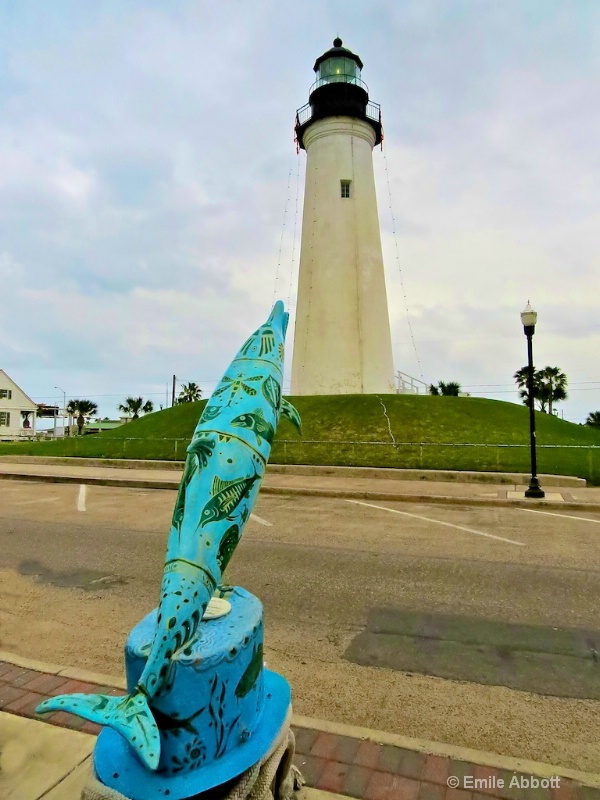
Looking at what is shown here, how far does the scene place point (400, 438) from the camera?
71.8 feet

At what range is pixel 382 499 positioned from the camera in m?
14.3

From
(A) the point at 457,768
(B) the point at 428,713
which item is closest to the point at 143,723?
(A) the point at 457,768

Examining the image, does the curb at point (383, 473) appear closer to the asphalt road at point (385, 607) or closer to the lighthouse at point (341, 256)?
the asphalt road at point (385, 607)

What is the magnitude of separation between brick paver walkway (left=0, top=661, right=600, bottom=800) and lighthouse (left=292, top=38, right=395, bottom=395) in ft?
86.9

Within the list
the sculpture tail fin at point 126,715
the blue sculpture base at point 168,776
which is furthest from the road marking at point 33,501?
the sculpture tail fin at point 126,715

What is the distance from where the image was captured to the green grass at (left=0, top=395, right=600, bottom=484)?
62.5 ft

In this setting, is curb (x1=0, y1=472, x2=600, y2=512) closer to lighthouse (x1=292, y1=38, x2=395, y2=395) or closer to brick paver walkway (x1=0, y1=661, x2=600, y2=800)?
brick paver walkway (x1=0, y1=661, x2=600, y2=800)

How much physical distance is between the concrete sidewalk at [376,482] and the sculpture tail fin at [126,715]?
40.7ft

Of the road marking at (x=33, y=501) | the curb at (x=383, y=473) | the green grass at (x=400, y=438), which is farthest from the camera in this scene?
the green grass at (x=400, y=438)

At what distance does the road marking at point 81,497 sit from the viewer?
42.8ft

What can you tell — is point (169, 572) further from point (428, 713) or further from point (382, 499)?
point (382, 499)

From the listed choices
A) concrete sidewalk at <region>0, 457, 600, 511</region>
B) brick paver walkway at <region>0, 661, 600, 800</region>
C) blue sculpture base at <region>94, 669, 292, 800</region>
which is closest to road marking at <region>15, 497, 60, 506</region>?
concrete sidewalk at <region>0, 457, 600, 511</region>

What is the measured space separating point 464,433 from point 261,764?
21.2 metres

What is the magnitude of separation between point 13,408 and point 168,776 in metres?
69.6
